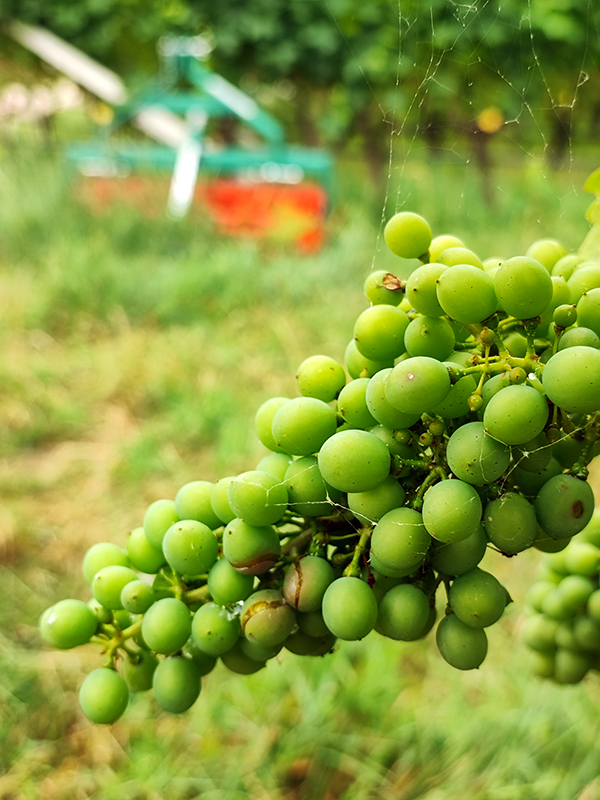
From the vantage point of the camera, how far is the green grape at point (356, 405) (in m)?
0.43

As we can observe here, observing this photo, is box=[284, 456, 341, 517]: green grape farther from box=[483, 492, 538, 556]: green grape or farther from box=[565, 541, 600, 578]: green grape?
box=[565, 541, 600, 578]: green grape

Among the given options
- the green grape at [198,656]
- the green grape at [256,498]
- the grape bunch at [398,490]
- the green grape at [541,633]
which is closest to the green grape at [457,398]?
the grape bunch at [398,490]

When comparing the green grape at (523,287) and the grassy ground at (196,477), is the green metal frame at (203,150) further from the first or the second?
the green grape at (523,287)

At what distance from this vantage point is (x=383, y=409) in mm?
391

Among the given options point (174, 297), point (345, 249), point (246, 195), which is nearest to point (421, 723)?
point (174, 297)

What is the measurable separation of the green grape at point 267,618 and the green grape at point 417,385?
0.46ft

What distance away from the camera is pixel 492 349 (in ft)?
1.39

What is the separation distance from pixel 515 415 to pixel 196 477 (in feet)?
6.10

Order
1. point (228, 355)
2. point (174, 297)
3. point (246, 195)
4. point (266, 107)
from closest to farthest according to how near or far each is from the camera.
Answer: point (228, 355) → point (174, 297) → point (246, 195) → point (266, 107)

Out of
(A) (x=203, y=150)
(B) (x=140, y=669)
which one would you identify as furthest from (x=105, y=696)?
(A) (x=203, y=150)

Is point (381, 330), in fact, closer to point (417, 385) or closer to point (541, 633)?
point (417, 385)

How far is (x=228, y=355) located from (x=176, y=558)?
2.25m

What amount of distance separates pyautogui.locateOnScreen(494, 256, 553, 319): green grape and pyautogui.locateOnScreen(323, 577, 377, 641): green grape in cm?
17

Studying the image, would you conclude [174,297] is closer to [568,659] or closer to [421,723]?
[421,723]
